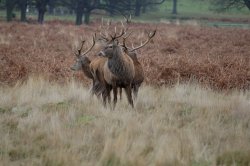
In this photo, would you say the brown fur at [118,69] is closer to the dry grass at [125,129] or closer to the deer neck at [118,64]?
the deer neck at [118,64]

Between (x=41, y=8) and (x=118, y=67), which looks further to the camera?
(x=41, y=8)

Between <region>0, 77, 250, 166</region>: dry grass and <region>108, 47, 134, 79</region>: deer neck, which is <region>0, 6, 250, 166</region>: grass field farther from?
<region>108, 47, 134, 79</region>: deer neck

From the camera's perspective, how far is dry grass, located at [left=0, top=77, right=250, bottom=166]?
6699 mm

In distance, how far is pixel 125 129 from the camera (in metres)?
8.00

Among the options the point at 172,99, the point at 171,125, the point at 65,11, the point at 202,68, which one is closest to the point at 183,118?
the point at 171,125

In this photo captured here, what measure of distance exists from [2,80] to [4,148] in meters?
6.44

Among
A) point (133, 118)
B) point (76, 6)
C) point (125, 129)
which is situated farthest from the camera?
point (76, 6)

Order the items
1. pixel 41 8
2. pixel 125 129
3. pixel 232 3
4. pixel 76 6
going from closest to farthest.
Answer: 1. pixel 125 129
2. pixel 41 8
3. pixel 232 3
4. pixel 76 6

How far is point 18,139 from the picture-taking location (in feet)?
24.7

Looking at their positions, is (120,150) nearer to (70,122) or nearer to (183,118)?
(70,122)

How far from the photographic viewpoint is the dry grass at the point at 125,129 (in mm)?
6699

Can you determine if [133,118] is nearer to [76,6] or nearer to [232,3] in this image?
[232,3]

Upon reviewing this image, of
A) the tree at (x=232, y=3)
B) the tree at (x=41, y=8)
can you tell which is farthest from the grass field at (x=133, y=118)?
the tree at (x=232, y=3)

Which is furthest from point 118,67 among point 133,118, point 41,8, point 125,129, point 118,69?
point 41,8
